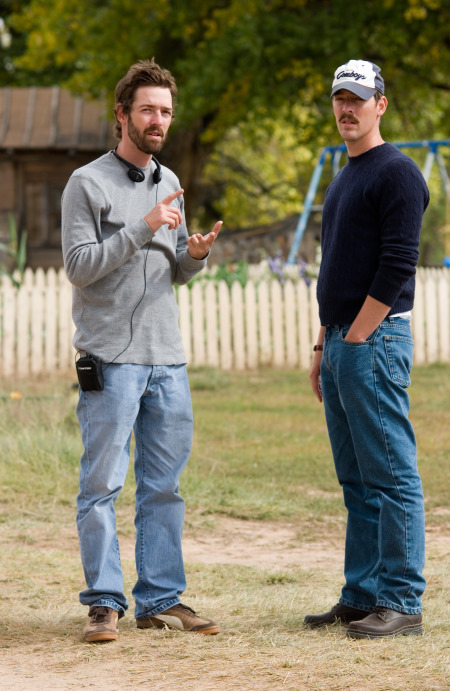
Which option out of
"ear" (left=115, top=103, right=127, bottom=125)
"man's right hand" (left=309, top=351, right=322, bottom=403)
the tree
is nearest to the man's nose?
"ear" (left=115, top=103, right=127, bottom=125)

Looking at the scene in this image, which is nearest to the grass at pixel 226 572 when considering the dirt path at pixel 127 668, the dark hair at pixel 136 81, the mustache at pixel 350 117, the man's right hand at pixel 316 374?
the dirt path at pixel 127 668

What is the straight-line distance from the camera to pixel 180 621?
3.89 metres

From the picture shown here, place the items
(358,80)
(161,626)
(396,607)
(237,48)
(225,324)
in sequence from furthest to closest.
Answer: (237,48) < (225,324) < (161,626) < (396,607) < (358,80)

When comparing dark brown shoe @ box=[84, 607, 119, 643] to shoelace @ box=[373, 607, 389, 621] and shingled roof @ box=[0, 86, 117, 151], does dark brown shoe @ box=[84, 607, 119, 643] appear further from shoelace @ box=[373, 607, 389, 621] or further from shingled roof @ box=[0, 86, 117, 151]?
shingled roof @ box=[0, 86, 117, 151]

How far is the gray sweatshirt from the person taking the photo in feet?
12.1

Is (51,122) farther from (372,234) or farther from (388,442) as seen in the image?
(388,442)

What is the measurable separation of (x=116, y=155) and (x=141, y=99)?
0.24 m

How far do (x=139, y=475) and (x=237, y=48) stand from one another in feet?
49.3

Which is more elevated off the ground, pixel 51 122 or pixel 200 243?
pixel 51 122

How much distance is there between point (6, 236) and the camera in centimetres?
2381

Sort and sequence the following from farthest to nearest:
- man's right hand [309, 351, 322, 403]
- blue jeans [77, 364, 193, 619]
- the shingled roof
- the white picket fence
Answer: the shingled roof
the white picket fence
man's right hand [309, 351, 322, 403]
blue jeans [77, 364, 193, 619]

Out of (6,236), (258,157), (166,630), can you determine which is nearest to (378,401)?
(166,630)

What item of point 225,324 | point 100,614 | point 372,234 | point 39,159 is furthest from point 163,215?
point 39,159

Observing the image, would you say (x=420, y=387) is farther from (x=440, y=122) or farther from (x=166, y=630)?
(x=440, y=122)
